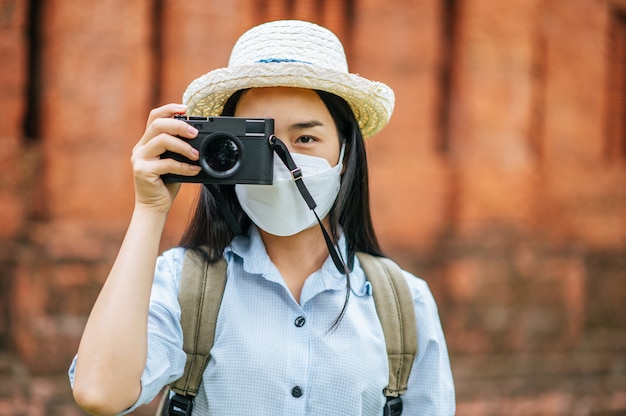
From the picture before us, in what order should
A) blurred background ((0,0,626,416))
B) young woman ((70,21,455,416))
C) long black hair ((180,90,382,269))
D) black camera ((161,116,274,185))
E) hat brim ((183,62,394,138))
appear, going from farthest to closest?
blurred background ((0,0,626,416)), long black hair ((180,90,382,269)), hat brim ((183,62,394,138)), black camera ((161,116,274,185)), young woman ((70,21,455,416))

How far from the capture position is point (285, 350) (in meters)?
1.59

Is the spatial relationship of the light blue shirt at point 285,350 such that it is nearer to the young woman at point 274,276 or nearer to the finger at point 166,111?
the young woman at point 274,276

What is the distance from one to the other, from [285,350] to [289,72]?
2.35 ft

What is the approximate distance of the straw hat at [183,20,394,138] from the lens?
63.8 inches

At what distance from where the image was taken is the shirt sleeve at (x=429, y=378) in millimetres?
1707

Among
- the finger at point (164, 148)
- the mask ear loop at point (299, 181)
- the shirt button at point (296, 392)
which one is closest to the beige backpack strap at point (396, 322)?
the mask ear loop at point (299, 181)

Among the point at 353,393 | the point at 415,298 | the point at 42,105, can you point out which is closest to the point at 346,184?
the point at 415,298

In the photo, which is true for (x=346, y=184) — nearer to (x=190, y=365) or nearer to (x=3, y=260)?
(x=190, y=365)

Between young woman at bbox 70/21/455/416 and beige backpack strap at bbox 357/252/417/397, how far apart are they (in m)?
0.03

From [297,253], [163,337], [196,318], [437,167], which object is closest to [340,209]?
[297,253]

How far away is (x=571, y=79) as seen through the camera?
5.16 meters

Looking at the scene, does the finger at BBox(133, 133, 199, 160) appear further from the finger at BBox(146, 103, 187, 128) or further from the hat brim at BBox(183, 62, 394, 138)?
the hat brim at BBox(183, 62, 394, 138)

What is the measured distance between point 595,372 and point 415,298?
163 inches

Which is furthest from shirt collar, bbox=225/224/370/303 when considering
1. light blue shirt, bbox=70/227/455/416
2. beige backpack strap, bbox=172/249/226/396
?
beige backpack strap, bbox=172/249/226/396
